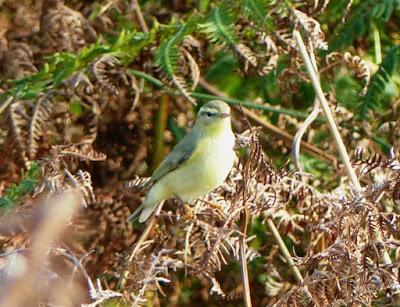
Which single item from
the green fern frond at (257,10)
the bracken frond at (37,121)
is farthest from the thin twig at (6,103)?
the green fern frond at (257,10)

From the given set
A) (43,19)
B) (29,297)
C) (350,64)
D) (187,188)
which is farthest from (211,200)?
(29,297)

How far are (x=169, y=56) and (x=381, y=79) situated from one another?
97 cm

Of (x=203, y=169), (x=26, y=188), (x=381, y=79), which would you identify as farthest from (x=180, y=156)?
(x=381, y=79)

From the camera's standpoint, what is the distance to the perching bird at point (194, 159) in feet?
12.1

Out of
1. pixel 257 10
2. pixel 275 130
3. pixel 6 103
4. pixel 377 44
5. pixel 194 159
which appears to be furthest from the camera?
pixel 377 44

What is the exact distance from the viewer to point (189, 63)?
3961mm

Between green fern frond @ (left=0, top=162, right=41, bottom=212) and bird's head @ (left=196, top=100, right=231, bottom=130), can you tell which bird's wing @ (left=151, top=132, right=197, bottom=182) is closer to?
bird's head @ (left=196, top=100, right=231, bottom=130)

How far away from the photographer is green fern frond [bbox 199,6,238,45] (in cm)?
364

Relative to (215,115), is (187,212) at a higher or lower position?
lower

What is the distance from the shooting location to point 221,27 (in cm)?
366

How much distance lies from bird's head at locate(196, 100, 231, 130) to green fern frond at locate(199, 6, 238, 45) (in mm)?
263

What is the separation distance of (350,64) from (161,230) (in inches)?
43.3

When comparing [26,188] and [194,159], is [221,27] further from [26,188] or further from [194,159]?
[26,188]

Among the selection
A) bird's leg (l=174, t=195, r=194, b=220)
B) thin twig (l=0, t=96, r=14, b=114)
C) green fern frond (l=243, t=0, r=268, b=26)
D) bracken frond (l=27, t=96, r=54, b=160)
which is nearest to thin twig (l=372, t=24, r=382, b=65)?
green fern frond (l=243, t=0, r=268, b=26)
